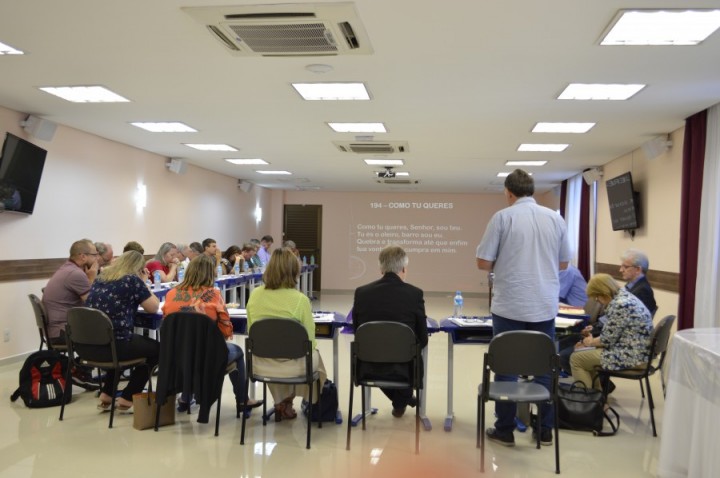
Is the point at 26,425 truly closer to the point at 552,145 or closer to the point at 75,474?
the point at 75,474

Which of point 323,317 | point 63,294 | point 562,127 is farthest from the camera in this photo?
point 562,127

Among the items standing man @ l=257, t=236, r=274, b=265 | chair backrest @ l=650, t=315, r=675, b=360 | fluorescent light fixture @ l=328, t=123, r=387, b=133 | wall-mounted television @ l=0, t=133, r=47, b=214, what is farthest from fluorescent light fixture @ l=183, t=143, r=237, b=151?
chair backrest @ l=650, t=315, r=675, b=360

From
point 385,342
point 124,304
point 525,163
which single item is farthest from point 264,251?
point 385,342

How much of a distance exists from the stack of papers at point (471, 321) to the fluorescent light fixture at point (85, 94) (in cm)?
361

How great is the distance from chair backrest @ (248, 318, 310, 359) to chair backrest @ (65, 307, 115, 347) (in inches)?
40.7

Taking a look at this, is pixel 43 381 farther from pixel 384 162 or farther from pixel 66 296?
pixel 384 162

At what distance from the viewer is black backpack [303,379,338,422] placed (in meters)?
4.18

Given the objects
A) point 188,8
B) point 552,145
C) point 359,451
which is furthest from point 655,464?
point 552,145

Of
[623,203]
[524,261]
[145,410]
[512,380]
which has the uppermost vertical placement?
[623,203]

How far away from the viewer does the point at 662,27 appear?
3465 mm

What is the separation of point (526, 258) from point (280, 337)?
1.61 meters

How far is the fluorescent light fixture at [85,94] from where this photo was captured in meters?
5.24

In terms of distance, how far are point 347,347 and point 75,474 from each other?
4.23 metres

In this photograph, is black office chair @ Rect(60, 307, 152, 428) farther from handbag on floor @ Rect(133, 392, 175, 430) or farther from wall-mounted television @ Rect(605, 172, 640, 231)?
wall-mounted television @ Rect(605, 172, 640, 231)
